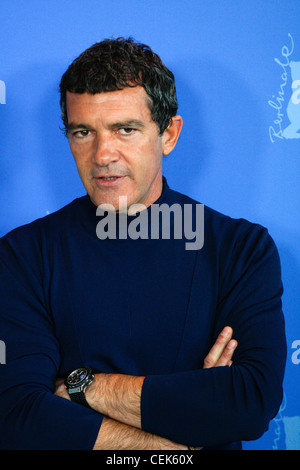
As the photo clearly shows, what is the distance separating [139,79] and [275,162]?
73 cm

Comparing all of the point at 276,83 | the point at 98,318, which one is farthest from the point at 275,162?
the point at 98,318

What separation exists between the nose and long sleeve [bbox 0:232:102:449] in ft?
1.09

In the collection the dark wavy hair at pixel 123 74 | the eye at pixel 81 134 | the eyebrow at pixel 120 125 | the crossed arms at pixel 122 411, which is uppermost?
the dark wavy hair at pixel 123 74

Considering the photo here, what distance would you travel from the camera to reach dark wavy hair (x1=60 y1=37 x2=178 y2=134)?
1540 mm

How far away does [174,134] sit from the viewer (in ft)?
5.81

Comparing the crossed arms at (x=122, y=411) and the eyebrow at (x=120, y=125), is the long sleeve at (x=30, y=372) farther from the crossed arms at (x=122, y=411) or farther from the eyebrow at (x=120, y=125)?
the eyebrow at (x=120, y=125)

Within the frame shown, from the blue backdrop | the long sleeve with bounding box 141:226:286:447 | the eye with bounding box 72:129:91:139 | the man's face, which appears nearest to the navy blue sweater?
the long sleeve with bounding box 141:226:286:447

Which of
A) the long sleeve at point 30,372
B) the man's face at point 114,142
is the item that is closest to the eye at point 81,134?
the man's face at point 114,142

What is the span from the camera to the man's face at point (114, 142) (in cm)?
153

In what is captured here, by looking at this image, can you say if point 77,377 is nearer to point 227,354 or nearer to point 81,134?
point 227,354

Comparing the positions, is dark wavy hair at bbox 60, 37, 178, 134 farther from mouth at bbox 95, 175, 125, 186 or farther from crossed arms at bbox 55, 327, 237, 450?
crossed arms at bbox 55, 327, 237, 450

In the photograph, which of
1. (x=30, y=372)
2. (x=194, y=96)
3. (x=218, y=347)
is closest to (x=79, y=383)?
(x=30, y=372)

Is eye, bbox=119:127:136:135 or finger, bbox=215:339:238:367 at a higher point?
eye, bbox=119:127:136:135

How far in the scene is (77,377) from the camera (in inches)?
58.0
